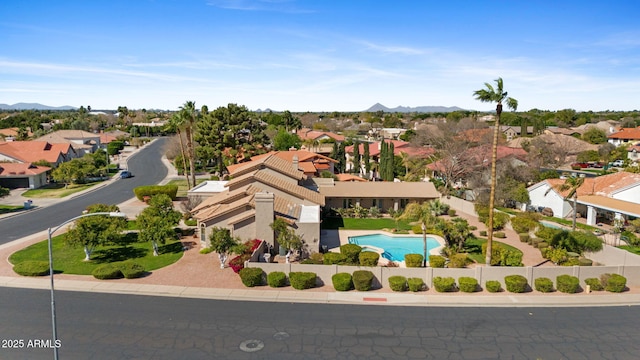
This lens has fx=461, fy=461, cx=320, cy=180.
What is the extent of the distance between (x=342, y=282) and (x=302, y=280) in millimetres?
2555

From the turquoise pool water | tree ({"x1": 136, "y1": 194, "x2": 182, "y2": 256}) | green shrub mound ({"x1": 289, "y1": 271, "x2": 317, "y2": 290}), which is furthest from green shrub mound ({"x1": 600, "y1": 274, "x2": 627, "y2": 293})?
tree ({"x1": 136, "y1": 194, "x2": 182, "y2": 256})

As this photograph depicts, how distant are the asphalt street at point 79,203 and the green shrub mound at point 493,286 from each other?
40265mm

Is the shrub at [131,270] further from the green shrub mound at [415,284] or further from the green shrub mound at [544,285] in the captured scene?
the green shrub mound at [544,285]

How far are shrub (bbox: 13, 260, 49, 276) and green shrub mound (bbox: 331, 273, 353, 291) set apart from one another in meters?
20.0

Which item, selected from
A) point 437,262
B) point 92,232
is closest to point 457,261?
point 437,262

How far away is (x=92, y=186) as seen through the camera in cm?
7225

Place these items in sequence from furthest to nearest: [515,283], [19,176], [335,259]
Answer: [19,176], [335,259], [515,283]

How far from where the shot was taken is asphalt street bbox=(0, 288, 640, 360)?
855 inches

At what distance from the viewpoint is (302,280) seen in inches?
1160

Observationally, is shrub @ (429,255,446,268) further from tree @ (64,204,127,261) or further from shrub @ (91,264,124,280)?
tree @ (64,204,127,261)

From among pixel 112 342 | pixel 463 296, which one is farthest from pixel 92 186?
pixel 463 296

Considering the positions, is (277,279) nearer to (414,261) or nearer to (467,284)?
(414,261)

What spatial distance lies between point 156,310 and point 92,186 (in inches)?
2094

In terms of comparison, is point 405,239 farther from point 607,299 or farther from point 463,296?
point 607,299
